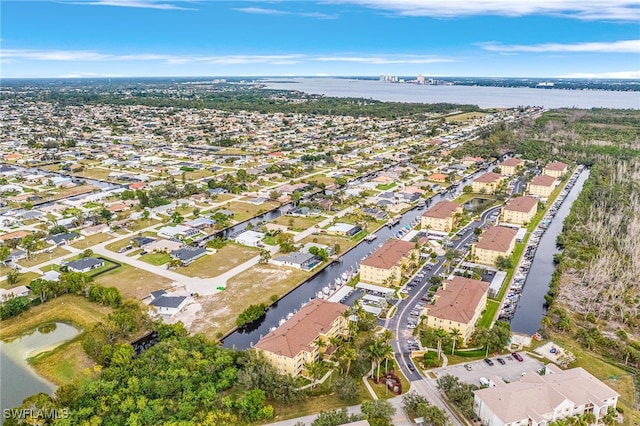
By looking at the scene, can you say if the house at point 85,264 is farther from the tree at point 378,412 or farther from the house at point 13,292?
the tree at point 378,412

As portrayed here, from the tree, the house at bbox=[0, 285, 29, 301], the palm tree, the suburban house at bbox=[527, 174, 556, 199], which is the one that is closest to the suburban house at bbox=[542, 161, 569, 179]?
the suburban house at bbox=[527, 174, 556, 199]

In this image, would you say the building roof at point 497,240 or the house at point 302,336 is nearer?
the house at point 302,336

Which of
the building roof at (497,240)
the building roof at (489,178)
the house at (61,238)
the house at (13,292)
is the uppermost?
the building roof at (489,178)

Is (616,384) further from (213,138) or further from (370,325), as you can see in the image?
(213,138)

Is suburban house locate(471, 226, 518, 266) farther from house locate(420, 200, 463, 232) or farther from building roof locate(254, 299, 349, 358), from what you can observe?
building roof locate(254, 299, 349, 358)

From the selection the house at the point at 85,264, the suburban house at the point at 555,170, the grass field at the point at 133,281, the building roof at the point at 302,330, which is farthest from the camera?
the suburban house at the point at 555,170

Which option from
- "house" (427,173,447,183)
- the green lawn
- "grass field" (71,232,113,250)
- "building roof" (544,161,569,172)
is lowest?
the green lawn

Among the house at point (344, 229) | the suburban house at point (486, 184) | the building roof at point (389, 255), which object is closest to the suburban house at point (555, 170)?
the suburban house at point (486, 184)

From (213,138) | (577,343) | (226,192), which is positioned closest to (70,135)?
(213,138)
